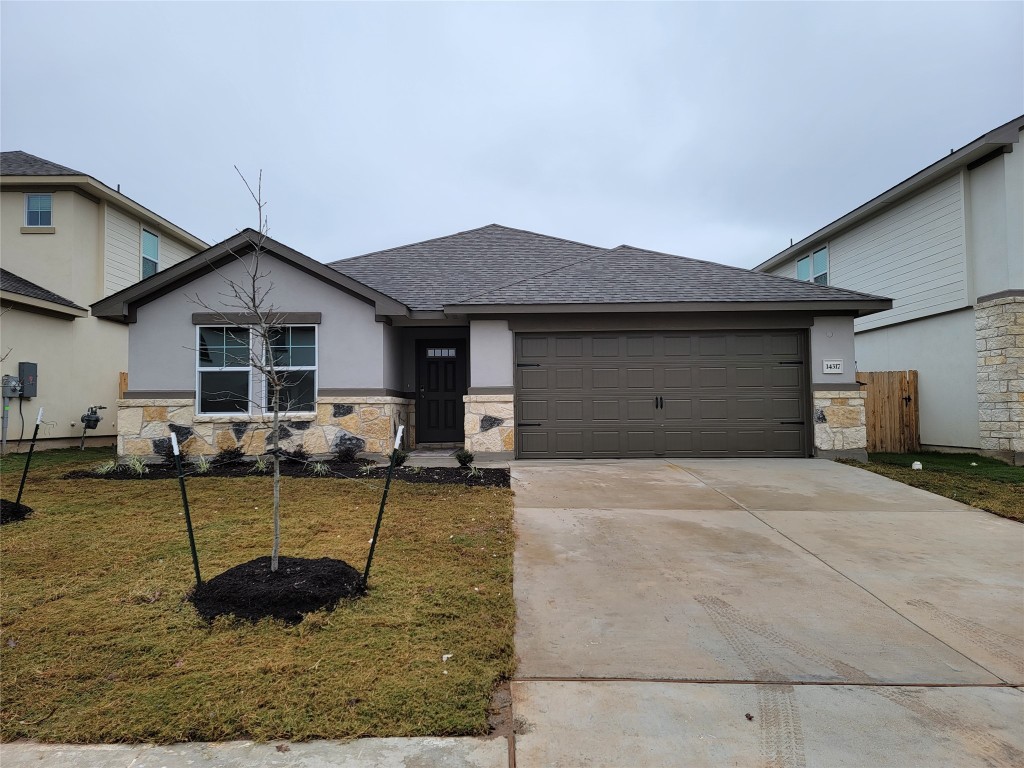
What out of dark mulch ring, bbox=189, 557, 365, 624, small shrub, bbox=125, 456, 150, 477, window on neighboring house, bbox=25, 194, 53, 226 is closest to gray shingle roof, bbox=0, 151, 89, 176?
window on neighboring house, bbox=25, 194, 53, 226

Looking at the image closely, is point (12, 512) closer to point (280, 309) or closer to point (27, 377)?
point (280, 309)

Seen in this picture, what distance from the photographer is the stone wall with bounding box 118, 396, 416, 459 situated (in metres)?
9.83

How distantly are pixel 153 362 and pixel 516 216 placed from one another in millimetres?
42830

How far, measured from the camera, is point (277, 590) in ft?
11.8

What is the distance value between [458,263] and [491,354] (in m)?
4.30

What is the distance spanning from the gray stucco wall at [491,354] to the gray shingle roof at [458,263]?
1.18 m

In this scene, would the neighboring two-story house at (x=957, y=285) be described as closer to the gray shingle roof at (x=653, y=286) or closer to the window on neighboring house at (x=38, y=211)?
the gray shingle roof at (x=653, y=286)

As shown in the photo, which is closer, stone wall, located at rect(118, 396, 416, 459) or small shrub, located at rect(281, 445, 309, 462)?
small shrub, located at rect(281, 445, 309, 462)

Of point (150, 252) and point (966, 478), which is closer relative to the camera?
point (966, 478)

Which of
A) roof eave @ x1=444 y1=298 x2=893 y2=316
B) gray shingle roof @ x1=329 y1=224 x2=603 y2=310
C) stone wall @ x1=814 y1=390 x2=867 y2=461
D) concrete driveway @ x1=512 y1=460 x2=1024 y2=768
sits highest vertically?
gray shingle roof @ x1=329 y1=224 x2=603 y2=310

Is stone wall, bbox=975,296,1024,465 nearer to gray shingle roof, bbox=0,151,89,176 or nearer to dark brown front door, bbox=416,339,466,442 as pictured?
dark brown front door, bbox=416,339,466,442

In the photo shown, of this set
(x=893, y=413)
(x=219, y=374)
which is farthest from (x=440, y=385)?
(x=893, y=413)

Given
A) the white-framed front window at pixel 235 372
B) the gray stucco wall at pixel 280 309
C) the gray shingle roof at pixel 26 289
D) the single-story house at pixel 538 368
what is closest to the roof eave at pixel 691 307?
the single-story house at pixel 538 368

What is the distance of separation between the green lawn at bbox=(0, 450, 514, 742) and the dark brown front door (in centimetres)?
617
